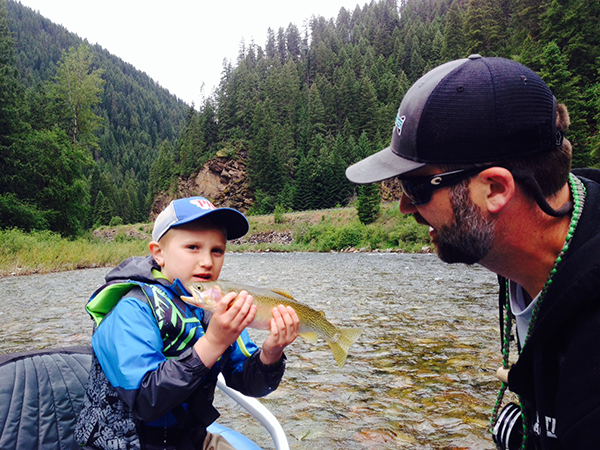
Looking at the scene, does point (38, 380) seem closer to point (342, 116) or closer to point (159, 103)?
point (342, 116)

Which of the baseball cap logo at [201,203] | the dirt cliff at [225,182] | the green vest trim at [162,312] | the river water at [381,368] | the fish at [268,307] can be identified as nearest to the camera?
the fish at [268,307]

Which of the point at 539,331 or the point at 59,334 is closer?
the point at 539,331

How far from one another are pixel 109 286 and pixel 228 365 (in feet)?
3.06

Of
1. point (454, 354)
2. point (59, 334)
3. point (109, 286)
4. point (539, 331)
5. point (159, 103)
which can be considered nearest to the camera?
point (539, 331)

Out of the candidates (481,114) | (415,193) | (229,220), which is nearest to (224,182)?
(229,220)

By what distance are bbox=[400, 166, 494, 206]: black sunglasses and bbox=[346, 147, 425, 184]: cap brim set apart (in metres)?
0.07

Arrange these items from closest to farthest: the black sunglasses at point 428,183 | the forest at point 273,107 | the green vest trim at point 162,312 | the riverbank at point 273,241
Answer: the black sunglasses at point 428,183 → the green vest trim at point 162,312 → the riverbank at point 273,241 → the forest at point 273,107

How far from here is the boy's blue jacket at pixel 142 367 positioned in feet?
6.09

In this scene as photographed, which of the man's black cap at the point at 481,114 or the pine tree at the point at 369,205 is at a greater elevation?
the pine tree at the point at 369,205

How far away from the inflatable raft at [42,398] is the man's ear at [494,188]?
5.62 feet

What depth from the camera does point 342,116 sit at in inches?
3393

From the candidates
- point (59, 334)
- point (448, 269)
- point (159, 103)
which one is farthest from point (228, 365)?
point (159, 103)

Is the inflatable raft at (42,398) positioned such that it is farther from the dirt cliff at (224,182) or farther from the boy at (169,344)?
the dirt cliff at (224,182)

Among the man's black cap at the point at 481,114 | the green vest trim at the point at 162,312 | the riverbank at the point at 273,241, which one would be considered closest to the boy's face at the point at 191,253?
the green vest trim at the point at 162,312
